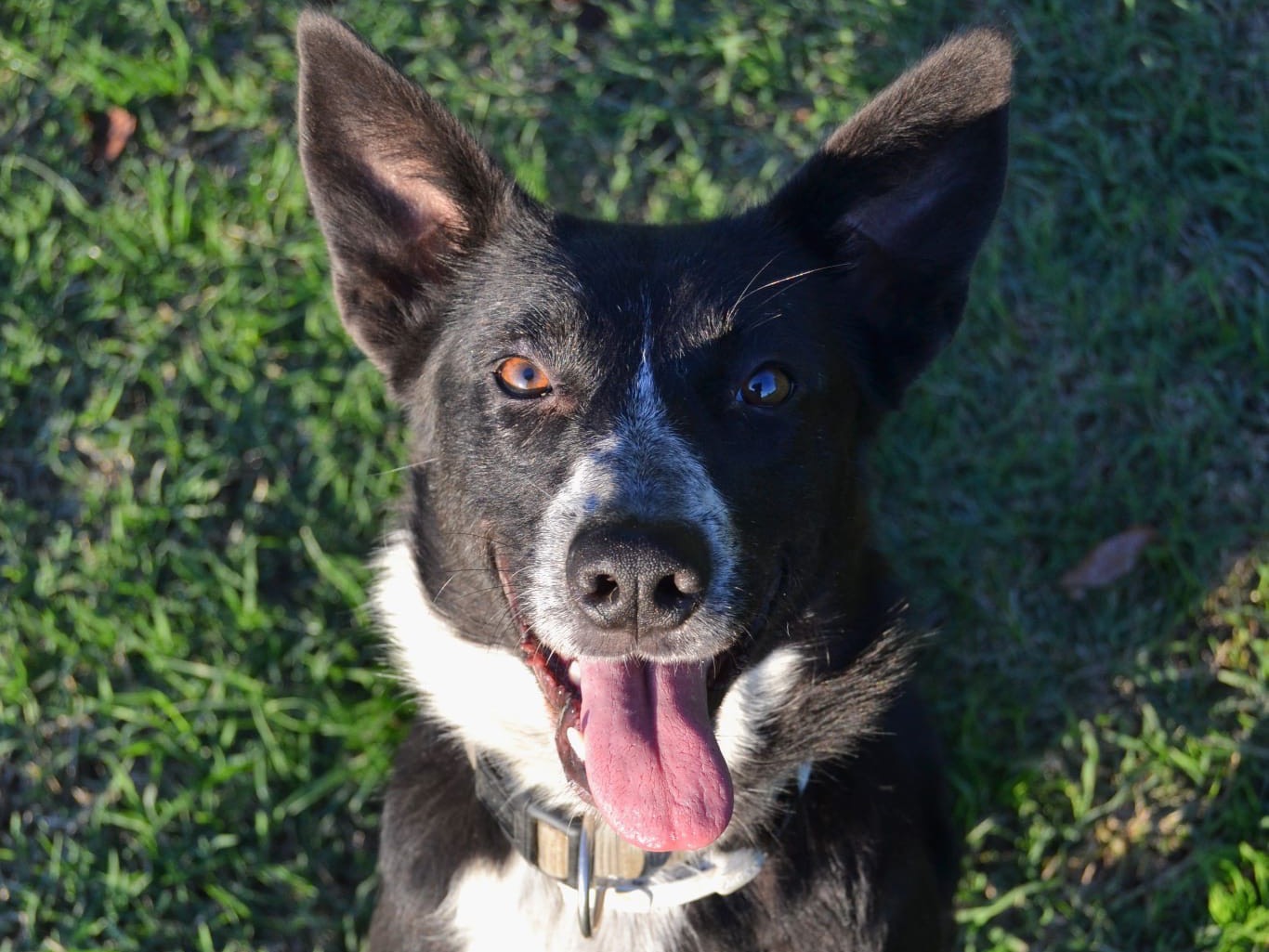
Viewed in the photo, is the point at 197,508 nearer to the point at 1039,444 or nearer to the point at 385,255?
the point at 385,255

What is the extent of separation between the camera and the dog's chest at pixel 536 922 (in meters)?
3.07

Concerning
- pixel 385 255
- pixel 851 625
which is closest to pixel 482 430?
pixel 385 255

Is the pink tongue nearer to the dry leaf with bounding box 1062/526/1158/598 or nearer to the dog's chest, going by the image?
the dog's chest

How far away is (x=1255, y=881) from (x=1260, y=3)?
138 inches

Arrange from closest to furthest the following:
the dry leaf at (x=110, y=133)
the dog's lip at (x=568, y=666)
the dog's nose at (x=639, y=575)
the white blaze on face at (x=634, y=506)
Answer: the dog's nose at (x=639, y=575) < the white blaze on face at (x=634, y=506) < the dog's lip at (x=568, y=666) < the dry leaf at (x=110, y=133)


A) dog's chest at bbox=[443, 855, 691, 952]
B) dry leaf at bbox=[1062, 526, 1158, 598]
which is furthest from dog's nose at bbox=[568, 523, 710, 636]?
dry leaf at bbox=[1062, 526, 1158, 598]

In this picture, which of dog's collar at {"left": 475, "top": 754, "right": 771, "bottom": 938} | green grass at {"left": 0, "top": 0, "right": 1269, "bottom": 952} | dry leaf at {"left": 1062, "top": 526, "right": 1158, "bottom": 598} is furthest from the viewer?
dry leaf at {"left": 1062, "top": 526, "right": 1158, "bottom": 598}

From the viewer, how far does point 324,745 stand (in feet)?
14.2

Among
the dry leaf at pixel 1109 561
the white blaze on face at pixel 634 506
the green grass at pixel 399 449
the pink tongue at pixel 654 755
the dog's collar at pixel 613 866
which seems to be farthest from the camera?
the dry leaf at pixel 1109 561

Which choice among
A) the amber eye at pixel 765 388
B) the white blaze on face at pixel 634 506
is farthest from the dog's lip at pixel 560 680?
the amber eye at pixel 765 388

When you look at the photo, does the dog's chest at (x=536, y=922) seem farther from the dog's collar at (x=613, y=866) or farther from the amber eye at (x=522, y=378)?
the amber eye at (x=522, y=378)

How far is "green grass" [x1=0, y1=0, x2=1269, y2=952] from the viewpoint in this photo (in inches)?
163

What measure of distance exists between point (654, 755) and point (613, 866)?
0.40 meters

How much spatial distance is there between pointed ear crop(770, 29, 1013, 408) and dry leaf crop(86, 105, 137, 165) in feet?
10.3
